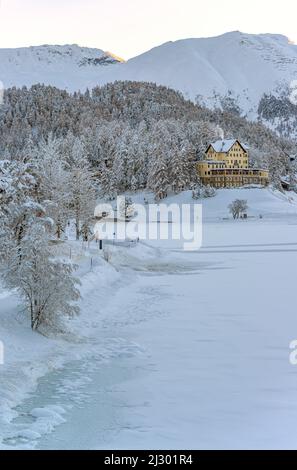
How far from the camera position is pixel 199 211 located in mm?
105062

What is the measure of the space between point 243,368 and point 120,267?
23008 millimetres

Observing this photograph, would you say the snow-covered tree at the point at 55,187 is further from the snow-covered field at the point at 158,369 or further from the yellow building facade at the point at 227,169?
the yellow building facade at the point at 227,169

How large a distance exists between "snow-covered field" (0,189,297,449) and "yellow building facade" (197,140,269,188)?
100.0 m

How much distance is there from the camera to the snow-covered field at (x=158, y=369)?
11359mm

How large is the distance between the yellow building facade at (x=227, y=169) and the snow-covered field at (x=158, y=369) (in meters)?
100.0

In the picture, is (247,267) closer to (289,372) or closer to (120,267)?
(120,267)

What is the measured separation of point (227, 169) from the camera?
132m

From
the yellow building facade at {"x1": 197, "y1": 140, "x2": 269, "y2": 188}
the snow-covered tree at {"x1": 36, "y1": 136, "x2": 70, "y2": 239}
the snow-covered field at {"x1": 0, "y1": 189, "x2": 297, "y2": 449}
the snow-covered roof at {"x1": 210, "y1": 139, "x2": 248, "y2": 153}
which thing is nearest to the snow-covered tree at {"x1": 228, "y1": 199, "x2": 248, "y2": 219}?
the yellow building facade at {"x1": 197, "y1": 140, "x2": 269, "y2": 188}

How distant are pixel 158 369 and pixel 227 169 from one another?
119069 mm

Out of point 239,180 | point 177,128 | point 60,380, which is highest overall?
point 177,128

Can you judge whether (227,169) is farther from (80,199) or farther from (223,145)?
(80,199)

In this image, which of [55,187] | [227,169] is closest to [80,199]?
[55,187]
